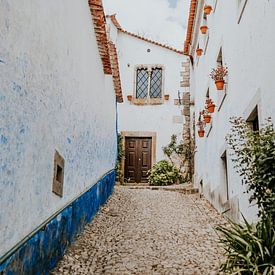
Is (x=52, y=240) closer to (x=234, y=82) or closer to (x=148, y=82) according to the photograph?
(x=234, y=82)

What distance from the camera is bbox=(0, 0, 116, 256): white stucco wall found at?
2562mm

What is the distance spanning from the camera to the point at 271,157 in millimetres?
2893

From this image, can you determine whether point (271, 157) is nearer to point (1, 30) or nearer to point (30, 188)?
point (30, 188)

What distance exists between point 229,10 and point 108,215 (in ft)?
14.2

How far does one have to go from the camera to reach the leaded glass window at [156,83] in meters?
13.3

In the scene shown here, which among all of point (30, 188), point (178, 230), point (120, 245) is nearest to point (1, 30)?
point (30, 188)

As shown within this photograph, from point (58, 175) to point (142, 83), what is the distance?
990 centimetres

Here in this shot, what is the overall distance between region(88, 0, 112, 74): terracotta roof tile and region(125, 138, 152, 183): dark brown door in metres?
6.11

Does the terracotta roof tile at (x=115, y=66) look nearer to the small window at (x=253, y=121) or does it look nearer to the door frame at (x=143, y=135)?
the door frame at (x=143, y=135)

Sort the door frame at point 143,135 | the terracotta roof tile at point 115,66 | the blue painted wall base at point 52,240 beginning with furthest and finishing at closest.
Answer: the door frame at point 143,135 < the terracotta roof tile at point 115,66 < the blue painted wall base at point 52,240

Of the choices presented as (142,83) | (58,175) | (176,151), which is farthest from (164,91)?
(58,175)

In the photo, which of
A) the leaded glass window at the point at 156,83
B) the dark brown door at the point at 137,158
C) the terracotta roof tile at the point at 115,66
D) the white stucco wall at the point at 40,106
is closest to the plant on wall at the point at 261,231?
the white stucco wall at the point at 40,106

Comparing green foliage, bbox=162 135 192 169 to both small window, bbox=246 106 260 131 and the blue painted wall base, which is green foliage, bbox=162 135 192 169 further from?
small window, bbox=246 106 260 131

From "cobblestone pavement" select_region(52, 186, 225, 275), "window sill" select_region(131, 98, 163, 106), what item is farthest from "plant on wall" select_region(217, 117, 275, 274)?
"window sill" select_region(131, 98, 163, 106)
